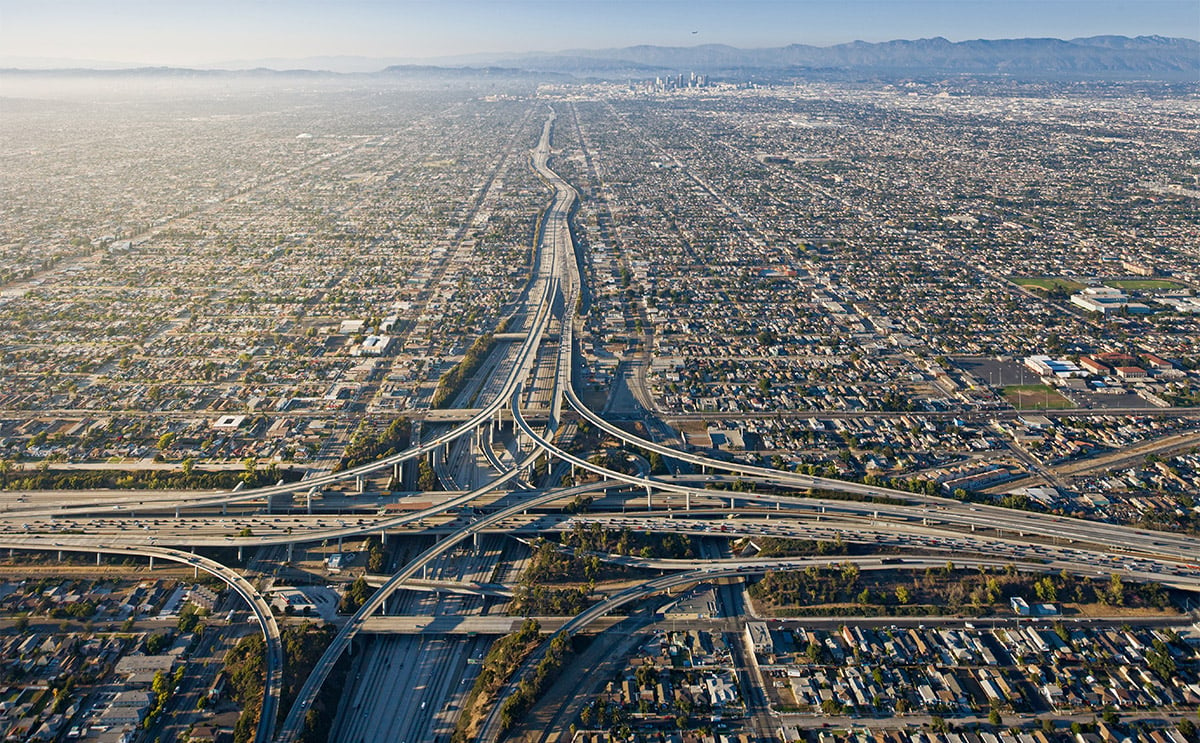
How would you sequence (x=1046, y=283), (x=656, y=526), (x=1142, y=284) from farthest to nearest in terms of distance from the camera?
(x=1046, y=283), (x=1142, y=284), (x=656, y=526)

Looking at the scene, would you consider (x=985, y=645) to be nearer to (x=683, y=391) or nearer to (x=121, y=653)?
(x=683, y=391)

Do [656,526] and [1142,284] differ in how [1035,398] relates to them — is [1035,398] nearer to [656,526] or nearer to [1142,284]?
[656,526]

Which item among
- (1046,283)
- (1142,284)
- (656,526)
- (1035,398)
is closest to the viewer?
(656,526)

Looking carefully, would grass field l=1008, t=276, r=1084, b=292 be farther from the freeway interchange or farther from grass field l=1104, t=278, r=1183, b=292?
the freeway interchange

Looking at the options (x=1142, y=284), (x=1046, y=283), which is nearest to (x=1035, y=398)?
(x=1046, y=283)

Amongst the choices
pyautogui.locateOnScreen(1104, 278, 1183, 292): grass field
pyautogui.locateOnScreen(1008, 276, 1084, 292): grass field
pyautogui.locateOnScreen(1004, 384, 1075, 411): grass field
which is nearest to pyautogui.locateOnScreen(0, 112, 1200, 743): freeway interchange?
pyautogui.locateOnScreen(1004, 384, 1075, 411): grass field
